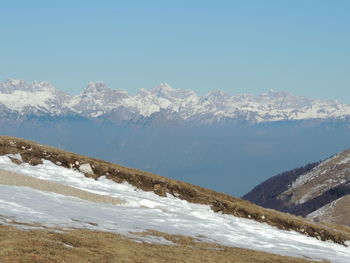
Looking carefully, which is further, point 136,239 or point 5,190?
point 5,190

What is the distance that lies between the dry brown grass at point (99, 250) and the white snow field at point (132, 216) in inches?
96.7

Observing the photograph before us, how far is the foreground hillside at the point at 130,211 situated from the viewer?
97.8 feet

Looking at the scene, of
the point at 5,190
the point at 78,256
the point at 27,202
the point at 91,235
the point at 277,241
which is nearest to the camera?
the point at 78,256

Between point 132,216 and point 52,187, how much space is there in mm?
A: 9417

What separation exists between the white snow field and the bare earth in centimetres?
131

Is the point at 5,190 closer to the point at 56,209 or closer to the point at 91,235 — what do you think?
the point at 56,209

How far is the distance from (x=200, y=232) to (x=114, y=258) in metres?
15.1

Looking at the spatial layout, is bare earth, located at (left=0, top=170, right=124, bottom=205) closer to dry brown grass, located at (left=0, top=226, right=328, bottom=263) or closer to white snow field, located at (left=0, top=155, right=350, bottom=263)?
white snow field, located at (left=0, top=155, right=350, bottom=263)

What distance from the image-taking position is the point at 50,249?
69.9 ft

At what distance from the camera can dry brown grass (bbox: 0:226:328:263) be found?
2024cm

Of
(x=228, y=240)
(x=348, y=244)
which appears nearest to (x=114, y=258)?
(x=228, y=240)

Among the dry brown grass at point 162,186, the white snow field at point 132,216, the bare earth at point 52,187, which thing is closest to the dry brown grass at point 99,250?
the white snow field at point 132,216

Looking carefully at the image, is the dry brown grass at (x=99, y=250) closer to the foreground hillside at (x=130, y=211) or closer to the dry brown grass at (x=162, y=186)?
the foreground hillside at (x=130, y=211)

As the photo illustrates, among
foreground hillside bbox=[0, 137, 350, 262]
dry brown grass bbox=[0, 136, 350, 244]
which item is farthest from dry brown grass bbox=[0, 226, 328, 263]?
dry brown grass bbox=[0, 136, 350, 244]
